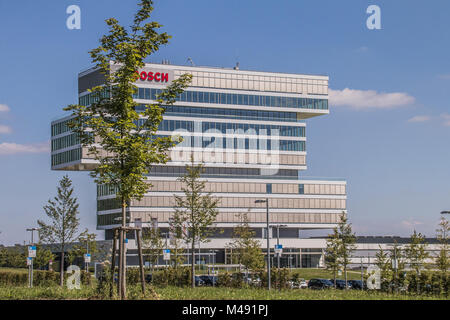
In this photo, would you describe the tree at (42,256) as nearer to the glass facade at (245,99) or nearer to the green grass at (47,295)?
the glass facade at (245,99)

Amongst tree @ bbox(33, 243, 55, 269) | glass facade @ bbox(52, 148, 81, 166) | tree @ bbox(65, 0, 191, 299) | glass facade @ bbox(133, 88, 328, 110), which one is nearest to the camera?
tree @ bbox(65, 0, 191, 299)

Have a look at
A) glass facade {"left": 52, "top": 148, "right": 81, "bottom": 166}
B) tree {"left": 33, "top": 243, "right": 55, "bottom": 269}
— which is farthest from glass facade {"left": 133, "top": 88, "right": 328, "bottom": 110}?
tree {"left": 33, "top": 243, "right": 55, "bottom": 269}

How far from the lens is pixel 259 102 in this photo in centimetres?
12875

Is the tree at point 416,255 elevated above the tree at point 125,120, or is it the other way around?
the tree at point 125,120

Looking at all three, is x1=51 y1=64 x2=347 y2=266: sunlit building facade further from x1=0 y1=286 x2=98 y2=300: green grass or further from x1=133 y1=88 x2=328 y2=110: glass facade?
x1=0 y1=286 x2=98 y2=300: green grass

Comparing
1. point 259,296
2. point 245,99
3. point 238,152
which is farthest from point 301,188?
point 259,296

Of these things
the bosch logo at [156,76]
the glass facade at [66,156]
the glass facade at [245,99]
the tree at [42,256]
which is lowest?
the tree at [42,256]

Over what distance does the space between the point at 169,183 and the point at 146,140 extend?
90.3 m

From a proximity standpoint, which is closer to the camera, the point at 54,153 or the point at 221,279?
the point at 221,279

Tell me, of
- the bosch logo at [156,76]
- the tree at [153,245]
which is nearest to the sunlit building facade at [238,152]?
the bosch logo at [156,76]
